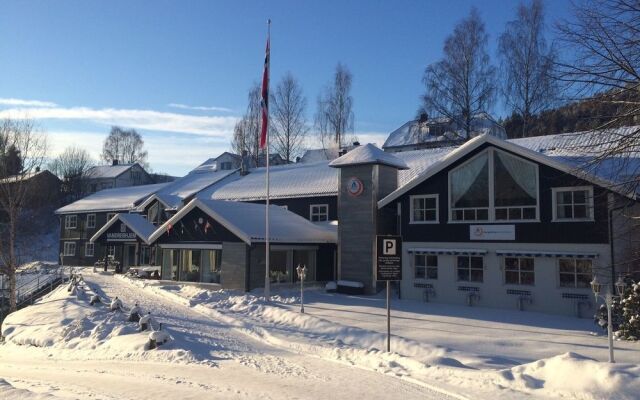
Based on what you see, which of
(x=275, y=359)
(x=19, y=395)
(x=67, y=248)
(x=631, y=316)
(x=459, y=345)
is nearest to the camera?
(x=19, y=395)

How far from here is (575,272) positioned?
2045cm

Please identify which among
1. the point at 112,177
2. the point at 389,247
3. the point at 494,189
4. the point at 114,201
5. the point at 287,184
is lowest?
the point at 389,247

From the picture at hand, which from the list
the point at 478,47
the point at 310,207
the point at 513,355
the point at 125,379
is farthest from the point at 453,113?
the point at 125,379

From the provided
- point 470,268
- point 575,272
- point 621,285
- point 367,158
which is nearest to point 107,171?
point 367,158

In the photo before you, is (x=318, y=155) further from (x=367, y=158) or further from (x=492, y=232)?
(x=492, y=232)

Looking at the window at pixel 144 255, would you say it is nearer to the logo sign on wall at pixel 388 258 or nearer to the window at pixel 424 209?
the window at pixel 424 209

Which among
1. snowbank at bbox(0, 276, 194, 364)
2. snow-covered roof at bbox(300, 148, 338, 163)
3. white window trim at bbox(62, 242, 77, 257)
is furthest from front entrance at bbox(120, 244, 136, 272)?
snow-covered roof at bbox(300, 148, 338, 163)

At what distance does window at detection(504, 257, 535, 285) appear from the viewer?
846 inches

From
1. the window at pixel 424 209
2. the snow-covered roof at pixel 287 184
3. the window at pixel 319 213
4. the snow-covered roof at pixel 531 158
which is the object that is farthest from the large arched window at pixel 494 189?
the window at pixel 319 213

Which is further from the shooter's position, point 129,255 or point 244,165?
point 244,165

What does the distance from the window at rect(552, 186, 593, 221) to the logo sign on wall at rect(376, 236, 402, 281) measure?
10.5 metres

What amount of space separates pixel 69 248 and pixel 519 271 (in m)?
44.4

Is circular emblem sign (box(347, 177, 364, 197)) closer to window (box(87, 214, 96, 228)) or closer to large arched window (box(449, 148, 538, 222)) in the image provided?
large arched window (box(449, 148, 538, 222))

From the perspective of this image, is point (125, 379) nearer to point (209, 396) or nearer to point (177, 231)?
point (209, 396)
